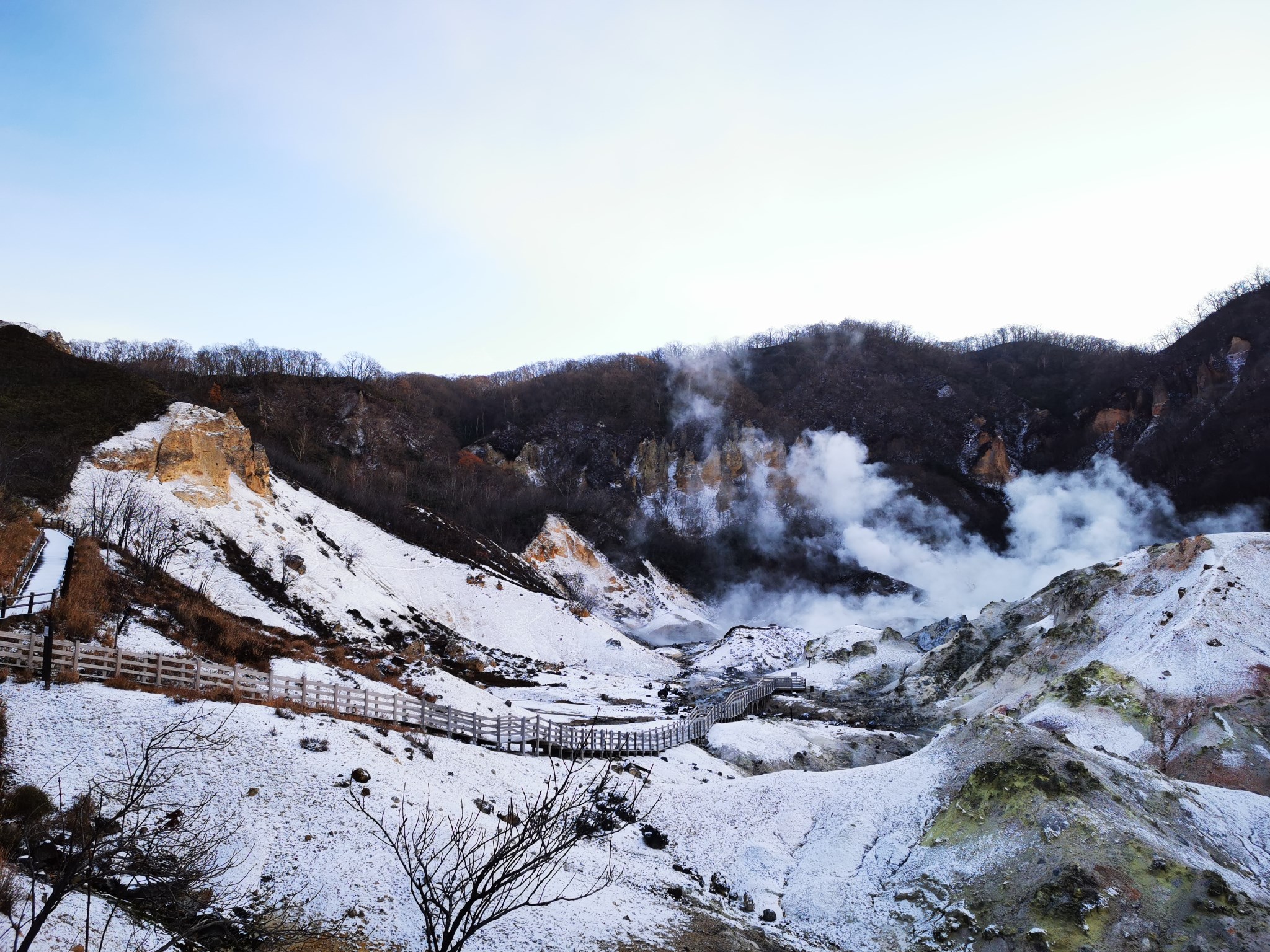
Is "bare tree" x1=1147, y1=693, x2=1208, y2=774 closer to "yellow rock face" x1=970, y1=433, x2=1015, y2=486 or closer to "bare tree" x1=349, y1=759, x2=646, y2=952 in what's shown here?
"bare tree" x1=349, y1=759, x2=646, y2=952

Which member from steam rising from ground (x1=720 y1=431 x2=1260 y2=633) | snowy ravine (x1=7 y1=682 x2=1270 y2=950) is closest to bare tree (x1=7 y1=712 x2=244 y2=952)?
snowy ravine (x1=7 y1=682 x2=1270 y2=950)

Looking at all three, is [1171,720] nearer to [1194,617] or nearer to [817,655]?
[1194,617]

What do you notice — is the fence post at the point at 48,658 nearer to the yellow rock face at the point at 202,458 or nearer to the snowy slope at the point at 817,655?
the yellow rock face at the point at 202,458

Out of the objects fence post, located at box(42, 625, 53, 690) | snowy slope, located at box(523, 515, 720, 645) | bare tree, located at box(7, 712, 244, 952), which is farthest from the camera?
snowy slope, located at box(523, 515, 720, 645)

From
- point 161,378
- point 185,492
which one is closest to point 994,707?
point 185,492

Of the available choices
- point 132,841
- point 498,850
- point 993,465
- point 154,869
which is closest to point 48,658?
point 154,869
